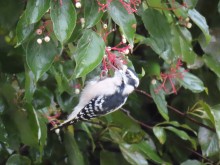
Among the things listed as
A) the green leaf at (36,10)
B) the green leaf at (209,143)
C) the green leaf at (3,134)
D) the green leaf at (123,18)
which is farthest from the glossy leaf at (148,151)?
the green leaf at (36,10)

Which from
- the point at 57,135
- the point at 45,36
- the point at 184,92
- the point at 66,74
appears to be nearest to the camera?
the point at 45,36

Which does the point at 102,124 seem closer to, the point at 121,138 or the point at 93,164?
the point at 121,138

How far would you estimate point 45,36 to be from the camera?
156 cm

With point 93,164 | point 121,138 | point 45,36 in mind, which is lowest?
point 93,164

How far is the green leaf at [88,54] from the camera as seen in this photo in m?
1.39

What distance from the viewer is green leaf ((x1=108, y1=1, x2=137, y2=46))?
145cm

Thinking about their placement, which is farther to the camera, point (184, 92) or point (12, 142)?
point (184, 92)

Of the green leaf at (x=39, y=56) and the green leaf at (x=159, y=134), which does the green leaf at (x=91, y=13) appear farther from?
the green leaf at (x=159, y=134)

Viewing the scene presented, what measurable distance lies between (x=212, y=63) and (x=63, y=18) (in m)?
1.24

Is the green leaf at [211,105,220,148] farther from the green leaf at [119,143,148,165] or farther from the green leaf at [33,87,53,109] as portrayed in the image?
the green leaf at [33,87,53,109]

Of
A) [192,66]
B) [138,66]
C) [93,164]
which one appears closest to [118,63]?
[138,66]

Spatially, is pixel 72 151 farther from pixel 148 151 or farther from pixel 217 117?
pixel 217 117

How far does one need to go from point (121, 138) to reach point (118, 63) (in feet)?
2.59

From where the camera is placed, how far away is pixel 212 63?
8.29 feet
